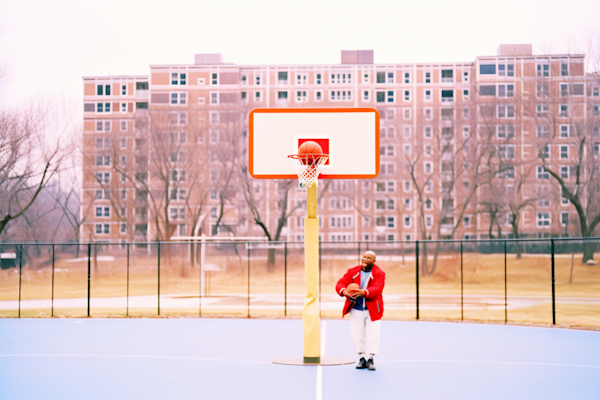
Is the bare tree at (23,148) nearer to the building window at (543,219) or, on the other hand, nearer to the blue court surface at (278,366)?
the blue court surface at (278,366)

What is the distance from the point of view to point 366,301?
12.5 meters

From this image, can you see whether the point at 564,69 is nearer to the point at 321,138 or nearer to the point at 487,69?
the point at 321,138

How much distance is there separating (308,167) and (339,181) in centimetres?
6716

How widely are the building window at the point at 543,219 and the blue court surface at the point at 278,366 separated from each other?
75127mm

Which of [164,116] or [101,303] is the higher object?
[164,116]

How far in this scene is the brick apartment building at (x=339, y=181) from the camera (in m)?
63.0

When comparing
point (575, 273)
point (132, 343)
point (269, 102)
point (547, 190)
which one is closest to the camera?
point (132, 343)

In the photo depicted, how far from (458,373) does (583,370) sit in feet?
7.87

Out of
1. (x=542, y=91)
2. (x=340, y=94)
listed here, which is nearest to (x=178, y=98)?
(x=340, y=94)

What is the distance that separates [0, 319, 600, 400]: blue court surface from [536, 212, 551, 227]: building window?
7513 centimetres

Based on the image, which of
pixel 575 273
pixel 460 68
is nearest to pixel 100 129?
pixel 460 68

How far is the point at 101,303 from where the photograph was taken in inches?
1382

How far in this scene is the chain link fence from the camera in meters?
31.5

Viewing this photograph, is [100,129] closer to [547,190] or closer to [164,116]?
[164,116]
